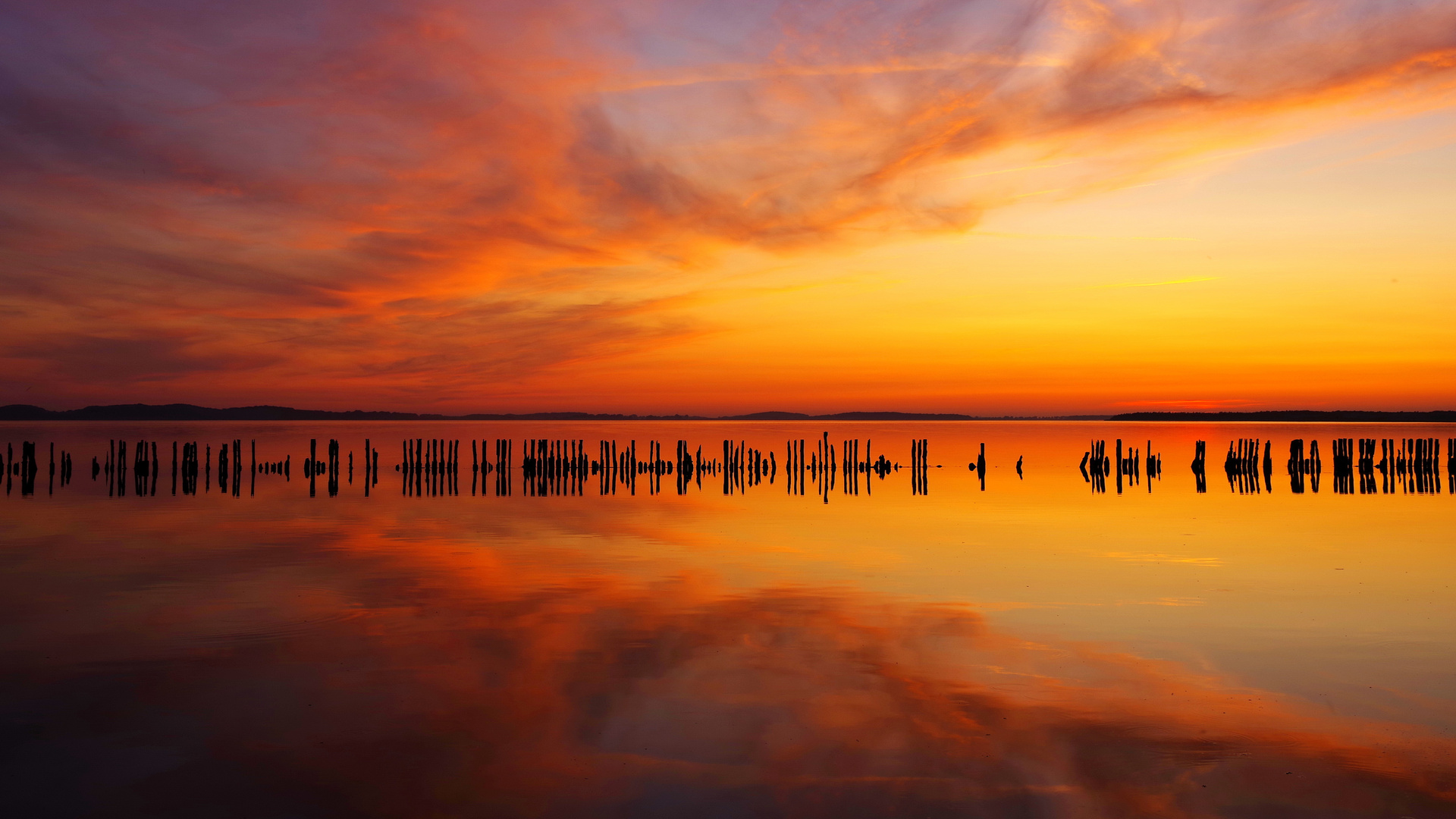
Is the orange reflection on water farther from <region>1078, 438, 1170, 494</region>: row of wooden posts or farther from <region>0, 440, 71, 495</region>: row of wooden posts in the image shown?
<region>1078, 438, 1170, 494</region>: row of wooden posts

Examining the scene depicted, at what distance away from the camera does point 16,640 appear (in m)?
12.3

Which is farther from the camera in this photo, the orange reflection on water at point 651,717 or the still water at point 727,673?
the still water at point 727,673

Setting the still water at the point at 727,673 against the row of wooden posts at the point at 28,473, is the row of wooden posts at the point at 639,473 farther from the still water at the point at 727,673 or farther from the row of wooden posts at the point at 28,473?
the still water at the point at 727,673

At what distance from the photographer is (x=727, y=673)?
35.1 feet

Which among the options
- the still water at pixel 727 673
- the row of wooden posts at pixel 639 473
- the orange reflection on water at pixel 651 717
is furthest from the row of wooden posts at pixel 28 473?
the orange reflection on water at pixel 651 717

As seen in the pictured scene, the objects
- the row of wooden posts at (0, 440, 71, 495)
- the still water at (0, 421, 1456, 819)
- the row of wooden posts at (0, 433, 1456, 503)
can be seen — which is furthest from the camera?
the row of wooden posts at (0, 433, 1456, 503)

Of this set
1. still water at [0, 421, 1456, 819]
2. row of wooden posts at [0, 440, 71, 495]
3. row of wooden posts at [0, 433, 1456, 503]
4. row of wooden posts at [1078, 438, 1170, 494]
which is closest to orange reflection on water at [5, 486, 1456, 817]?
still water at [0, 421, 1456, 819]

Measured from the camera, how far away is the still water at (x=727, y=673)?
7.55 metres

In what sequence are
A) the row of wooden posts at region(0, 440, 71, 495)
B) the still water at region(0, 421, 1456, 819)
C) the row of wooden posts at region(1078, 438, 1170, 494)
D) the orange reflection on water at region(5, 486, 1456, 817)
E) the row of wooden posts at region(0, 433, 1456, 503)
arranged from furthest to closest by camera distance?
the row of wooden posts at region(1078, 438, 1170, 494) < the row of wooden posts at region(0, 433, 1456, 503) < the row of wooden posts at region(0, 440, 71, 495) < the still water at region(0, 421, 1456, 819) < the orange reflection on water at region(5, 486, 1456, 817)

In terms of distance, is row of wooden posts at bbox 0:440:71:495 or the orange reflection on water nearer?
the orange reflection on water

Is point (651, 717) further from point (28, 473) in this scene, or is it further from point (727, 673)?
point (28, 473)

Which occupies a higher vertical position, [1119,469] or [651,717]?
[1119,469]

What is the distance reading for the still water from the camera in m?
7.55

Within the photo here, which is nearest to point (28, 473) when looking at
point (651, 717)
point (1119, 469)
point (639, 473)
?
point (639, 473)
